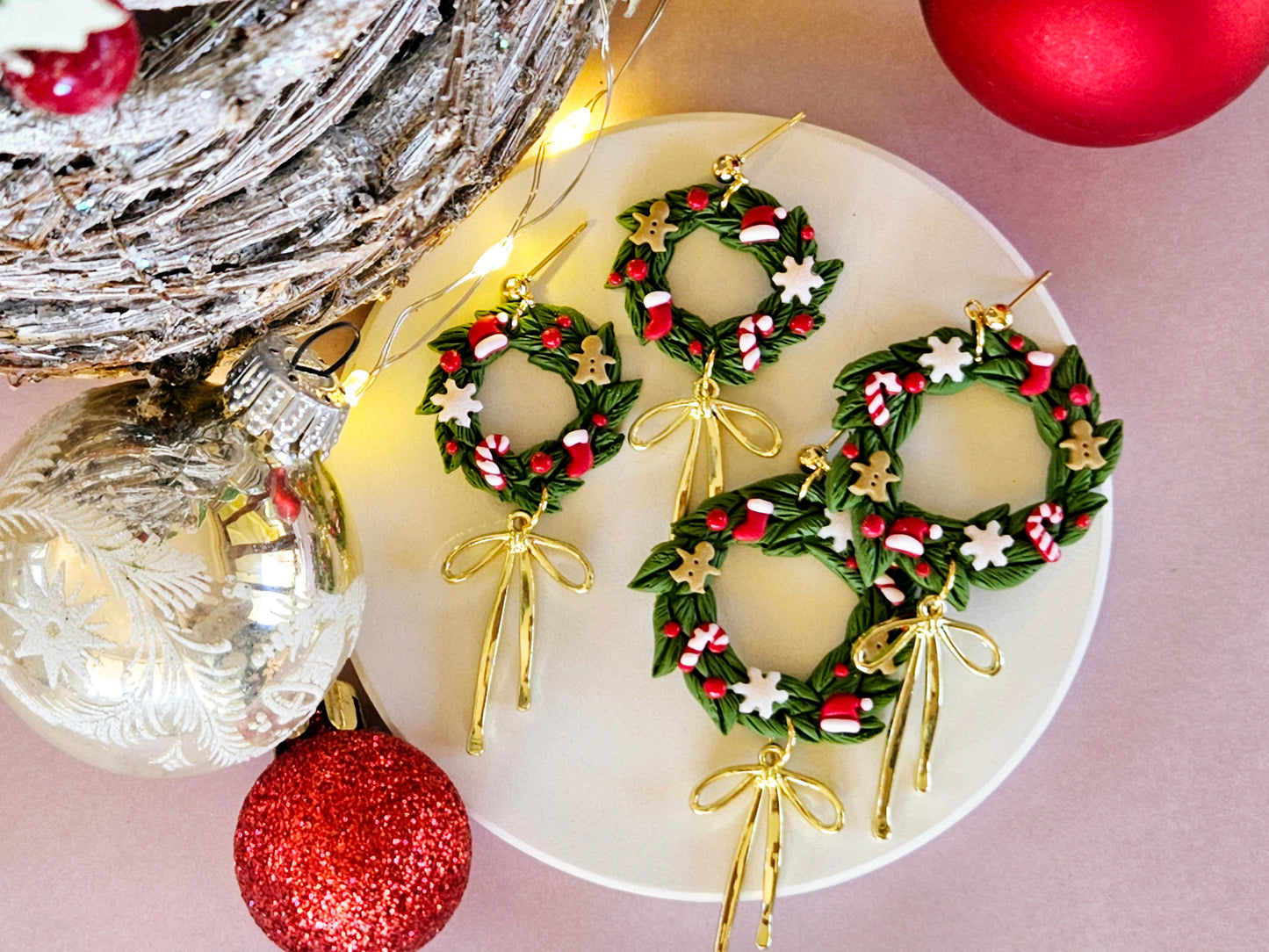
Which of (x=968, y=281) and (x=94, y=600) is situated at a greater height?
(x=968, y=281)

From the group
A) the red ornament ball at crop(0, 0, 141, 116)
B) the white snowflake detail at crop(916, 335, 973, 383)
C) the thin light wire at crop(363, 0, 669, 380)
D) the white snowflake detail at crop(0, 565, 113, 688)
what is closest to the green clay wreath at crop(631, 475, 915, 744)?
the white snowflake detail at crop(916, 335, 973, 383)

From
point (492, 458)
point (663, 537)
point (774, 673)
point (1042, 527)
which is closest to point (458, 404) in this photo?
point (492, 458)

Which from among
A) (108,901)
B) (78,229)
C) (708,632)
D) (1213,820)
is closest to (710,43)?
(708,632)

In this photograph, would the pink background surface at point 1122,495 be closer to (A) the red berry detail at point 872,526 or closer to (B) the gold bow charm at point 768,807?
(B) the gold bow charm at point 768,807

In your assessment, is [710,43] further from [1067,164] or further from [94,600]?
[94,600]

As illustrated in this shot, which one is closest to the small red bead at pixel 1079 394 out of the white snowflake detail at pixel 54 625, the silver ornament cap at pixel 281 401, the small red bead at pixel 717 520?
the small red bead at pixel 717 520

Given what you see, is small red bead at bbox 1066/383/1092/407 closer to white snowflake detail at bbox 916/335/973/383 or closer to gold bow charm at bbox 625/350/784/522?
white snowflake detail at bbox 916/335/973/383
